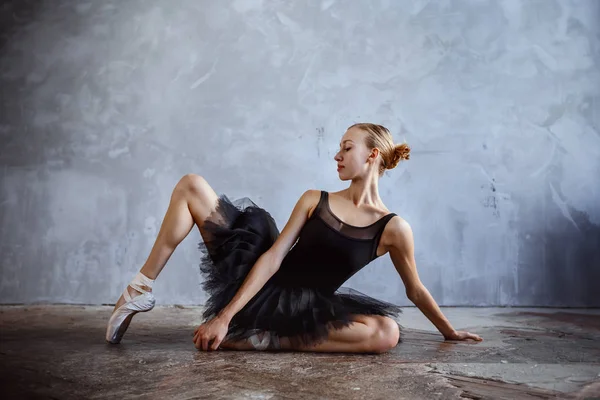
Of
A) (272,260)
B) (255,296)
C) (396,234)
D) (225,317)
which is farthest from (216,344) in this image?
(396,234)

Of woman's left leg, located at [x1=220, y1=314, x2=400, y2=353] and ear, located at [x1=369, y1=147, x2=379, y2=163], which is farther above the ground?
ear, located at [x1=369, y1=147, x2=379, y2=163]

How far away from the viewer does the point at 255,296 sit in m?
2.03

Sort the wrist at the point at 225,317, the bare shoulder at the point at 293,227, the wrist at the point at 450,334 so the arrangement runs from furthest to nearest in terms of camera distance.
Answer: the wrist at the point at 450,334 < the bare shoulder at the point at 293,227 < the wrist at the point at 225,317

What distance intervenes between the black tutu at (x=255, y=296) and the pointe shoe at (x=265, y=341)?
17 mm

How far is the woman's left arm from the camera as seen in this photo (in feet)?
6.68

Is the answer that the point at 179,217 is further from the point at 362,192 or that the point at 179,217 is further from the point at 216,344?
the point at 362,192

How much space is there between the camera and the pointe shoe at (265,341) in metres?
2.00

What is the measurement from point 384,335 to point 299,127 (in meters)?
1.95

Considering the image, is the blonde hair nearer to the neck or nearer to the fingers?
the neck

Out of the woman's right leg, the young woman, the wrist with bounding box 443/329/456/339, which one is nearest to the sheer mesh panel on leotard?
the young woman

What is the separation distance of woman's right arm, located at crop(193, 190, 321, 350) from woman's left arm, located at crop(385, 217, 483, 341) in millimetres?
308

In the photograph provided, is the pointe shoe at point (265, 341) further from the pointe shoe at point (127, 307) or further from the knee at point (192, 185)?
the knee at point (192, 185)

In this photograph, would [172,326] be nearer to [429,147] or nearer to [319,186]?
[319,186]

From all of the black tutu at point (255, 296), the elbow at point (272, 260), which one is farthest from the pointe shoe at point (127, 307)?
the elbow at point (272, 260)
